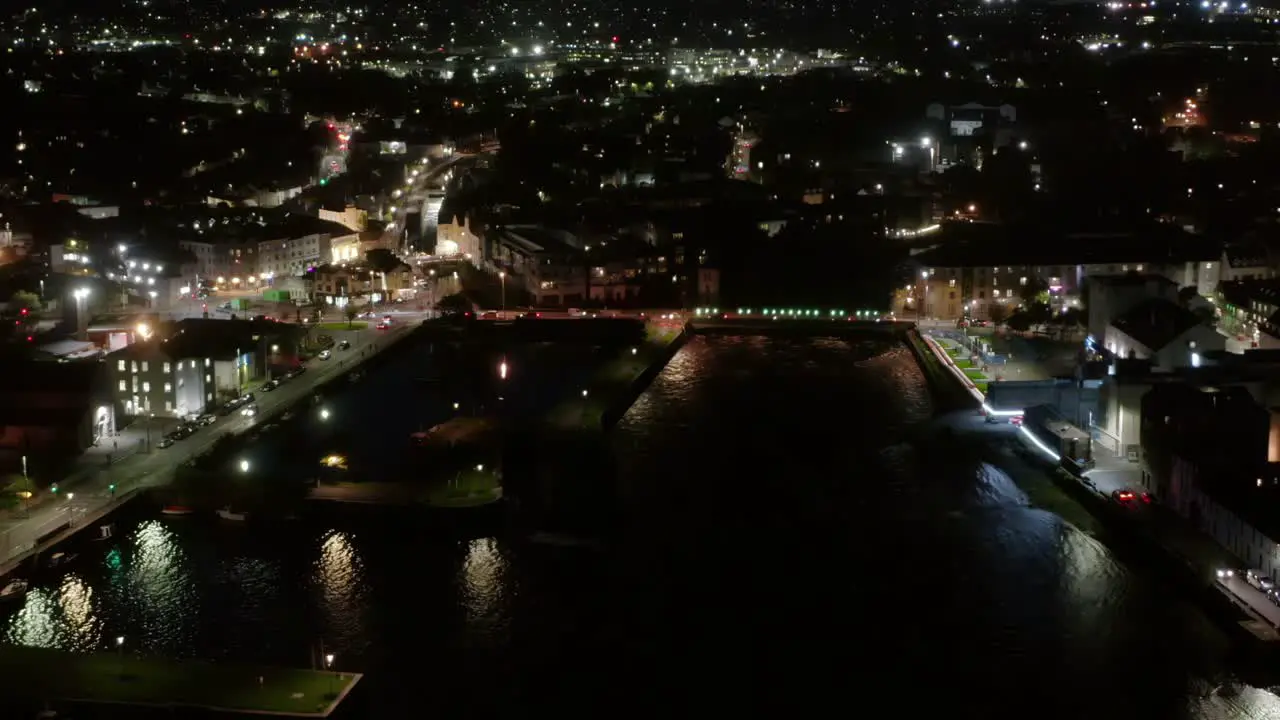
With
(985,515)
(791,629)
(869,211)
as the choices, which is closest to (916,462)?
(985,515)

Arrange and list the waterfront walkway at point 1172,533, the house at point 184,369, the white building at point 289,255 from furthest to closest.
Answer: the white building at point 289,255 < the house at point 184,369 < the waterfront walkway at point 1172,533

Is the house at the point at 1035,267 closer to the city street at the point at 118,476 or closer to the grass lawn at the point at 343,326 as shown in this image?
the grass lawn at the point at 343,326

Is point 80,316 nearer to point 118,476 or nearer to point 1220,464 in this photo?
point 118,476

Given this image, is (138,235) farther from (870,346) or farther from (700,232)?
(870,346)

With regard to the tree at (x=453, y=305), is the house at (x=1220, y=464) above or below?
below

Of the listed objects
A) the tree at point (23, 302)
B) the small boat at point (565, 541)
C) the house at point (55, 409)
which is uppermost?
the tree at point (23, 302)

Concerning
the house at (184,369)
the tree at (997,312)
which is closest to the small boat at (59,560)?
the house at (184,369)
